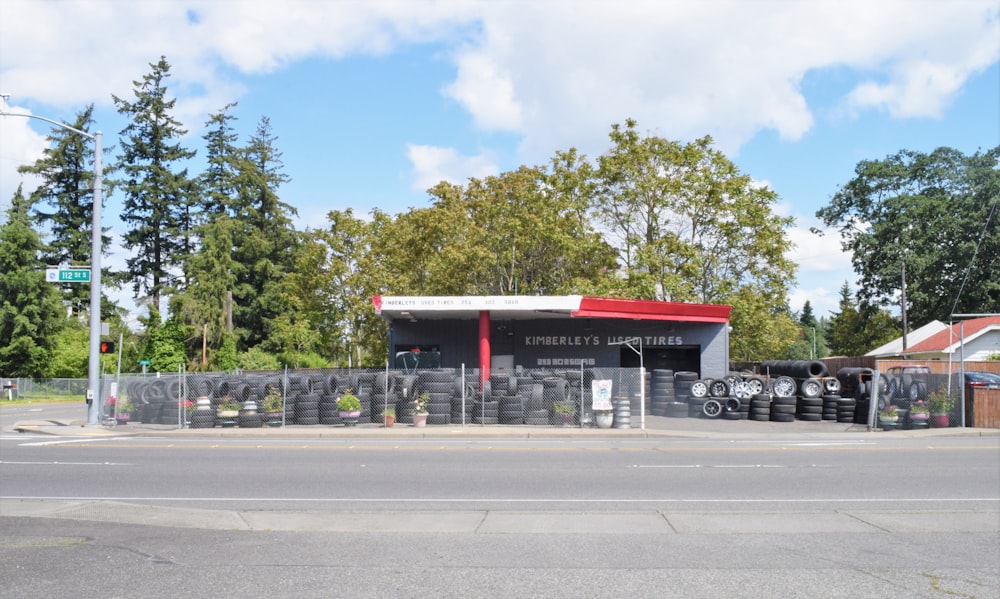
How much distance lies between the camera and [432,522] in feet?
32.3

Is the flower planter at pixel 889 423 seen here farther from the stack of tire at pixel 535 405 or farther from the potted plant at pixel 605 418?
the stack of tire at pixel 535 405

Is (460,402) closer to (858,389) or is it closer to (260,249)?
(858,389)

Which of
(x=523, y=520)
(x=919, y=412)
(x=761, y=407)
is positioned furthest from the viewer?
(x=761, y=407)

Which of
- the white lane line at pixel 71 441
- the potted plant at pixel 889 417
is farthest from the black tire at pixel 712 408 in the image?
the white lane line at pixel 71 441

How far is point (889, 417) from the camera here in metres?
25.0

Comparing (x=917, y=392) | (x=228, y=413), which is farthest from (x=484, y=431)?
(x=917, y=392)

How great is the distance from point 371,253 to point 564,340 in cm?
1684

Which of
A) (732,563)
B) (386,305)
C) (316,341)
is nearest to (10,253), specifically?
(316,341)

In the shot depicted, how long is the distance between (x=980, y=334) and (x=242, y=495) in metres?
52.8

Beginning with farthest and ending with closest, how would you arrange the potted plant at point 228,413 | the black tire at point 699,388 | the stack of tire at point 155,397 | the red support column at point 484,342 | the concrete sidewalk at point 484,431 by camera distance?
the red support column at point 484,342 → the black tire at point 699,388 → the stack of tire at point 155,397 → the potted plant at point 228,413 → the concrete sidewalk at point 484,431

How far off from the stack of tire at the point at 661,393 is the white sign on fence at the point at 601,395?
238 inches

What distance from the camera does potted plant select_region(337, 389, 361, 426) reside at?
25031 mm

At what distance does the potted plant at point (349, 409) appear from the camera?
2503cm

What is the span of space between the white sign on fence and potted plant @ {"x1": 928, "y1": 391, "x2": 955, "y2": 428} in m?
9.83
